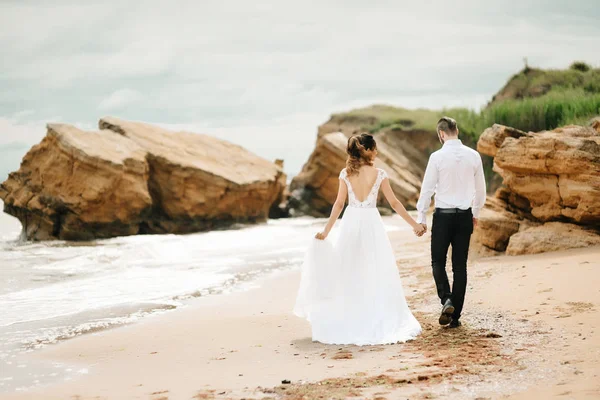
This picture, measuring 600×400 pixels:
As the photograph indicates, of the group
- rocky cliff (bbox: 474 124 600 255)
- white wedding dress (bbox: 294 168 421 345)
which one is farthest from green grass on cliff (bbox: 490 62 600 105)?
white wedding dress (bbox: 294 168 421 345)

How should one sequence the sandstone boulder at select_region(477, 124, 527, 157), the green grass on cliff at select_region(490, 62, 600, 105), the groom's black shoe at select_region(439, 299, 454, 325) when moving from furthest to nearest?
1. the green grass on cliff at select_region(490, 62, 600, 105)
2. the sandstone boulder at select_region(477, 124, 527, 157)
3. the groom's black shoe at select_region(439, 299, 454, 325)

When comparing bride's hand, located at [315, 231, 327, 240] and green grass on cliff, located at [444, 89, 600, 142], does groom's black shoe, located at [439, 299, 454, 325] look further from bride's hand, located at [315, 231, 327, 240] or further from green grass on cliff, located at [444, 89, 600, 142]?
green grass on cliff, located at [444, 89, 600, 142]

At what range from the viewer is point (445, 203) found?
7164mm

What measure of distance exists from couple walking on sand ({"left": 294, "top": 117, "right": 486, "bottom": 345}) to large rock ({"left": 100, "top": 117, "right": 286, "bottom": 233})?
15691 millimetres

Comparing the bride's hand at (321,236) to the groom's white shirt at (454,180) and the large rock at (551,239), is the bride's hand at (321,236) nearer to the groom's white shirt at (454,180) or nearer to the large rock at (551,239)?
the groom's white shirt at (454,180)

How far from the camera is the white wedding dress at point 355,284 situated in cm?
704

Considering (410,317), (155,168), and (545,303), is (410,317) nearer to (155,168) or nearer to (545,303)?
(545,303)

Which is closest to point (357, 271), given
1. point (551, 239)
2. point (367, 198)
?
point (367, 198)

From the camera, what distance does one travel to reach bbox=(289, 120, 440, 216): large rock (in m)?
27.6

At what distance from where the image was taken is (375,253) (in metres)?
7.32

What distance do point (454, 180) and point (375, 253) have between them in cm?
114

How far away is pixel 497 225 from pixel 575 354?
233 inches

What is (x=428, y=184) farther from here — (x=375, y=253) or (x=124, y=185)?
(x=124, y=185)

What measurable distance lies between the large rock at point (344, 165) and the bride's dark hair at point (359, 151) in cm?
1950
